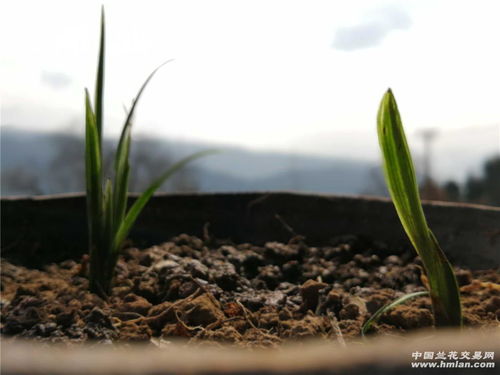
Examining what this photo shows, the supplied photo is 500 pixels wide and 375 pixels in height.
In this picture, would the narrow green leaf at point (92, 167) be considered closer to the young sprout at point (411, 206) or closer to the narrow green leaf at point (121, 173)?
the narrow green leaf at point (121, 173)

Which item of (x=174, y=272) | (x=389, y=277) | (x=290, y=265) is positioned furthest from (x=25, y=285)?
(x=389, y=277)

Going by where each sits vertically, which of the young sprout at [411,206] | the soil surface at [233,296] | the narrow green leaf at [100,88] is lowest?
the soil surface at [233,296]

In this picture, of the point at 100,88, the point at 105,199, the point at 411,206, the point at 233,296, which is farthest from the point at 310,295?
the point at 100,88

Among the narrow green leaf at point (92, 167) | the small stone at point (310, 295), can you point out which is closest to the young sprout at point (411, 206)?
the small stone at point (310, 295)

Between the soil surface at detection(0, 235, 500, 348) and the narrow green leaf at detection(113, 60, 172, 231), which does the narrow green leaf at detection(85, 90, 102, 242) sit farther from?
the soil surface at detection(0, 235, 500, 348)

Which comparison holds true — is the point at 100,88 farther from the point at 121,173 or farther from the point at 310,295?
the point at 310,295

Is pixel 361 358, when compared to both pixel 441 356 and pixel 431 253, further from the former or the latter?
pixel 431 253

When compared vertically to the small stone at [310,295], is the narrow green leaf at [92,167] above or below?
above

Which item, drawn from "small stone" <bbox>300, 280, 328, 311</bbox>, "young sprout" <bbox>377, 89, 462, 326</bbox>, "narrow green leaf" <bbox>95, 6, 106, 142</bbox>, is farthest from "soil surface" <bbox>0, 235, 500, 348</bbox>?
"narrow green leaf" <bbox>95, 6, 106, 142</bbox>
